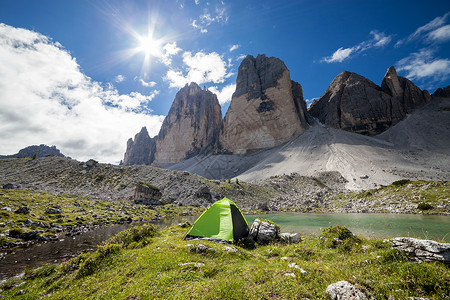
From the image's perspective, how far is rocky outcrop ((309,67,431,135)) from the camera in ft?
368

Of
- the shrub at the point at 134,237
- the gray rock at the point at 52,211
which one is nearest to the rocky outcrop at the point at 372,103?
the shrub at the point at 134,237

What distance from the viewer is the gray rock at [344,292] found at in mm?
4605

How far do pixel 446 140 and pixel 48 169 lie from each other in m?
168

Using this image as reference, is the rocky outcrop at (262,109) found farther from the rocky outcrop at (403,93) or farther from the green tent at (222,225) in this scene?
the green tent at (222,225)

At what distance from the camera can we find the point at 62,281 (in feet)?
27.8

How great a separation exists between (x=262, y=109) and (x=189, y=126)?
75048mm

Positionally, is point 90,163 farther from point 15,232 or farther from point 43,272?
point 43,272

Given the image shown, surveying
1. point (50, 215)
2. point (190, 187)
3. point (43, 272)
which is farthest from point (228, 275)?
point (190, 187)

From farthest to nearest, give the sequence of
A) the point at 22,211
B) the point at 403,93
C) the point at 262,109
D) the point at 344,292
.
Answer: the point at 262,109 → the point at 403,93 → the point at 22,211 → the point at 344,292

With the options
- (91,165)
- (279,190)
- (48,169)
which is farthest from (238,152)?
(48,169)

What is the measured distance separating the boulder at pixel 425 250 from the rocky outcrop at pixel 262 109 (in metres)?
121

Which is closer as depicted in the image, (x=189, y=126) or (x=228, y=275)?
(x=228, y=275)

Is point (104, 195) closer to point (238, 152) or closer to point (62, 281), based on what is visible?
point (62, 281)

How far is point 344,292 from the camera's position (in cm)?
480
